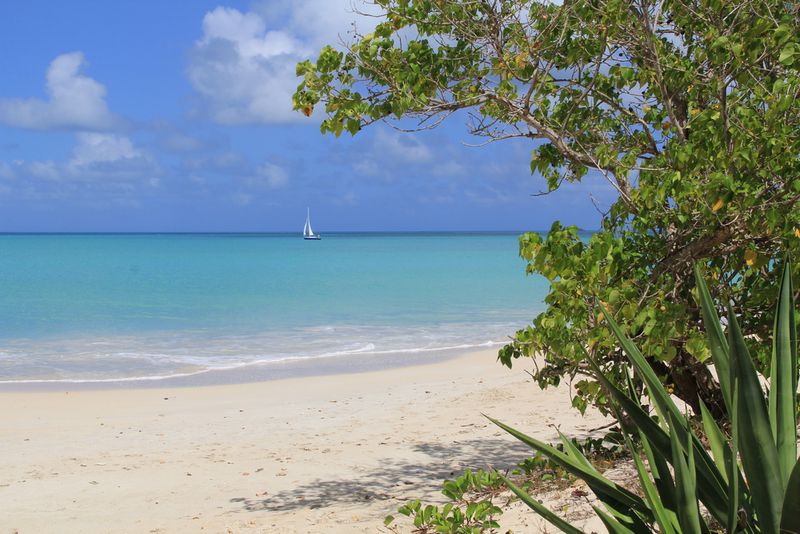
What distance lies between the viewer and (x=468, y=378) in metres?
13.2

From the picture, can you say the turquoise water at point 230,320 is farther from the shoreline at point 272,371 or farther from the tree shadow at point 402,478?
the tree shadow at point 402,478

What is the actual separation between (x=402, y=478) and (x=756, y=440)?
208 inches

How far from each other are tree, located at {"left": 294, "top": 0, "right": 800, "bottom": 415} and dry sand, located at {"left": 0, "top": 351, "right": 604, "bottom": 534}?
1.54 m

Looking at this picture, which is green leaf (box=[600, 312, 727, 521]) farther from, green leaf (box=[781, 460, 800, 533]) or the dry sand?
the dry sand

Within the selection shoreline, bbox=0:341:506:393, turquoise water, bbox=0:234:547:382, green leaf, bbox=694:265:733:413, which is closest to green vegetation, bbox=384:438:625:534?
green leaf, bbox=694:265:733:413

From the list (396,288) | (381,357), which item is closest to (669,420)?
(381,357)

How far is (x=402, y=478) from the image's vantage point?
23.6 feet

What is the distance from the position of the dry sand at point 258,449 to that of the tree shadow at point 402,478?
2cm

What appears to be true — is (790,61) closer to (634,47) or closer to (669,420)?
(634,47)

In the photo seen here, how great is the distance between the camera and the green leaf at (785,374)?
95.4 inches

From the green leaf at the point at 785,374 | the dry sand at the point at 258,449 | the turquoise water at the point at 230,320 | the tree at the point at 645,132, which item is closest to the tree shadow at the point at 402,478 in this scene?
the dry sand at the point at 258,449

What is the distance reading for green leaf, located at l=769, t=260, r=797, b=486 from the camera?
2.42 m

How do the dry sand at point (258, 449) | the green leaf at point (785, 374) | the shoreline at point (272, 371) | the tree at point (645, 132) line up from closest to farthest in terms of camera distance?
1. the green leaf at point (785, 374)
2. the tree at point (645, 132)
3. the dry sand at point (258, 449)
4. the shoreline at point (272, 371)

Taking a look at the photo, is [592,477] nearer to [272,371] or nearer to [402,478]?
[402,478]
